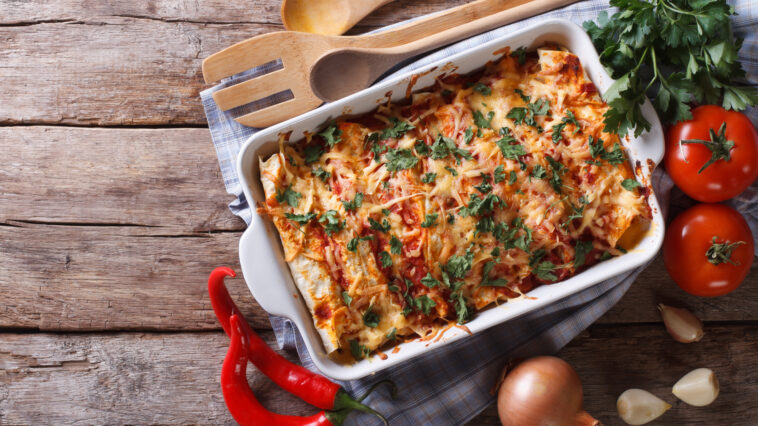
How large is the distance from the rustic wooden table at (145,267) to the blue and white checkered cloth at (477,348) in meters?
0.20

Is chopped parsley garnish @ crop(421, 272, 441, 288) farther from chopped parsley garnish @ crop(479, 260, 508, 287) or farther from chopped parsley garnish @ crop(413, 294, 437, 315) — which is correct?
chopped parsley garnish @ crop(479, 260, 508, 287)

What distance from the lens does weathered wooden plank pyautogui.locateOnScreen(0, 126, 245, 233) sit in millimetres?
2730

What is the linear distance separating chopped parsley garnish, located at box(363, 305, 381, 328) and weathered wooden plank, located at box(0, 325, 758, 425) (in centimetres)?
73

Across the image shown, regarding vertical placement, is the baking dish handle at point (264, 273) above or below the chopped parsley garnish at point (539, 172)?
below

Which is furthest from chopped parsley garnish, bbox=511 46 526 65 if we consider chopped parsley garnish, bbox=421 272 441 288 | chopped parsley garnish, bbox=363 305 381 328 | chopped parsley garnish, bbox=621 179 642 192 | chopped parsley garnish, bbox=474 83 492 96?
chopped parsley garnish, bbox=363 305 381 328

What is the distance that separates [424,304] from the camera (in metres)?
2.21

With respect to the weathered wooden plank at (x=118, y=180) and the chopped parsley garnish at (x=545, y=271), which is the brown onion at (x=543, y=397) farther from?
the weathered wooden plank at (x=118, y=180)

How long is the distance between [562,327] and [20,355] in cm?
271

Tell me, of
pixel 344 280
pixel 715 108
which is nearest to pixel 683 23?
pixel 715 108

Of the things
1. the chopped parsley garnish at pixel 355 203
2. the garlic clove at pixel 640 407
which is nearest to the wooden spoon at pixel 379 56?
the chopped parsley garnish at pixel 355 203

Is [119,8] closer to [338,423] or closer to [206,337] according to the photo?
[206,337]

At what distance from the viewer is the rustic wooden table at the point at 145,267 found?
8.91 ft

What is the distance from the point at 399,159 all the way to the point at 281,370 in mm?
1160

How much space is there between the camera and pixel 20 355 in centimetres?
274
